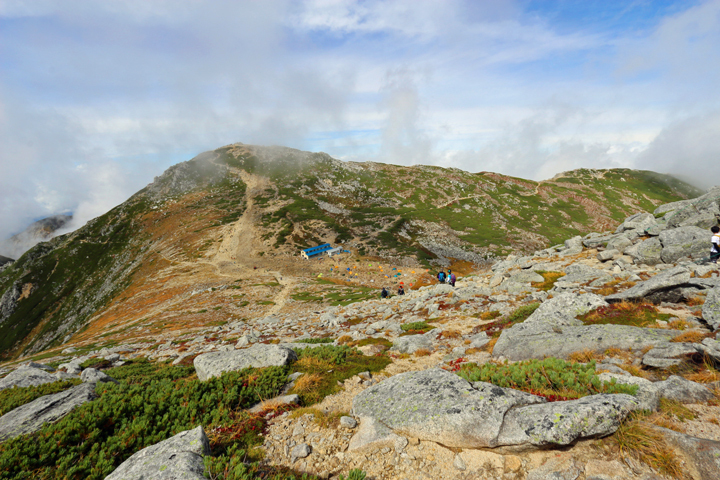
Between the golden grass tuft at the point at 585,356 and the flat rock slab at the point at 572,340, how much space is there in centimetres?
17

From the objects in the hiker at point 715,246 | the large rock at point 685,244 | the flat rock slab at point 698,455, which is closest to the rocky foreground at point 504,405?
the flat rock slab at point 698,455

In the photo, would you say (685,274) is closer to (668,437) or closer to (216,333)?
(668,437)

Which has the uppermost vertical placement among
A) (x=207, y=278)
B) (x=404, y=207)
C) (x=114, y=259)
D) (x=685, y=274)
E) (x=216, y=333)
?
(x=404, y=207)

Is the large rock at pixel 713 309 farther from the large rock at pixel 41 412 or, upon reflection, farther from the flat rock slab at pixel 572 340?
the large rock at pixel 41 412

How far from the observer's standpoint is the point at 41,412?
7566mm

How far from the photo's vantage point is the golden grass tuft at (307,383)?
9.34 meters

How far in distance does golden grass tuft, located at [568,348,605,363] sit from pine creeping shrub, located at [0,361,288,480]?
1024 centimetres

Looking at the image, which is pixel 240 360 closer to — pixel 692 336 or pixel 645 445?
pixel 645 445

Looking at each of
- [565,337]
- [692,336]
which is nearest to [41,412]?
[565,337]

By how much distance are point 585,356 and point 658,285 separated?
726 centimetres

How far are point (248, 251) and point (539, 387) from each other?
8456 cm

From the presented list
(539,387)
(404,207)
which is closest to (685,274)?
(539,387)

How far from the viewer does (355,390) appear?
952 cm

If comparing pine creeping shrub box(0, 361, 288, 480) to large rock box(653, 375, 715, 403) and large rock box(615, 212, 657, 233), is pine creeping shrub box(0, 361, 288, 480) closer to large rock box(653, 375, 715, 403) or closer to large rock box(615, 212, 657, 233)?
large rock box(653, 375, 715, 403)
